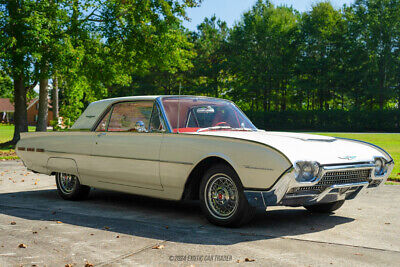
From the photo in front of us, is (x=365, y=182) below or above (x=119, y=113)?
below

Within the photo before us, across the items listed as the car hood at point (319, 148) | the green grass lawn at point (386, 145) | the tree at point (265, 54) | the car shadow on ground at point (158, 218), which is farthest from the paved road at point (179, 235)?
the tree at point (265, 54)

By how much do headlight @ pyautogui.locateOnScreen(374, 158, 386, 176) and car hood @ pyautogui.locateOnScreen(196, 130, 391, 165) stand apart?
0.25 ft

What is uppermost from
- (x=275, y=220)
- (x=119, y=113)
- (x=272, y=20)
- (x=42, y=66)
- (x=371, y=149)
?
(x=272, y=20)

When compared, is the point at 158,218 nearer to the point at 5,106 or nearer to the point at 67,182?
the point at 67,182

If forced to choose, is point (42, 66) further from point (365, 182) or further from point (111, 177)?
point (365, 182)

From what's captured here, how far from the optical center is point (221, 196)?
5578 mm

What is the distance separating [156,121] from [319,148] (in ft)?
7.33

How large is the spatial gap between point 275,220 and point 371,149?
1575mm

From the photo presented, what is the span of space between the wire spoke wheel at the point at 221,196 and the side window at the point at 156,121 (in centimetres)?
112

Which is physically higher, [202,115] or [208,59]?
[208,59]

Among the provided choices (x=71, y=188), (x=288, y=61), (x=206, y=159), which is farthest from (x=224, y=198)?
(x=288, y=61)

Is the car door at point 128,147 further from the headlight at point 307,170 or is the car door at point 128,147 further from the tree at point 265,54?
the tree at point 265,54

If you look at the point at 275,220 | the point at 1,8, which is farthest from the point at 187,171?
the point at 1,8

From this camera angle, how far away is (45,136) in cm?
793
